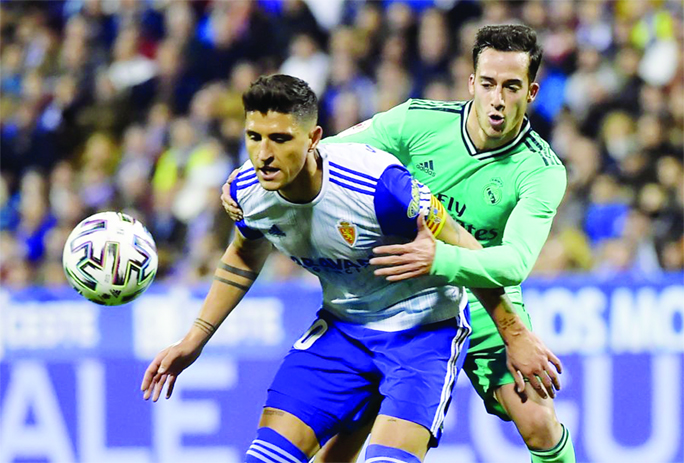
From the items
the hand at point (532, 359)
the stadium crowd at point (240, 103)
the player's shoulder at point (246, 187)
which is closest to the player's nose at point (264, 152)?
the player's shoulder at point (246, 187)

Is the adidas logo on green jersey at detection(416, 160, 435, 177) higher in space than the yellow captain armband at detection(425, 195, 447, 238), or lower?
higher

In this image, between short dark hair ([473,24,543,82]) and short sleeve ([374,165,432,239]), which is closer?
short sleeve ([374,165,432,239])

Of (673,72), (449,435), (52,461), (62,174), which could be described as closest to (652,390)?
(449,435)

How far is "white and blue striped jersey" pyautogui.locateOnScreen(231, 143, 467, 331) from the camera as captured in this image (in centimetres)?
438

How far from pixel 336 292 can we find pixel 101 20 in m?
8.12

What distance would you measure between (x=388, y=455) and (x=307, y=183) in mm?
1069

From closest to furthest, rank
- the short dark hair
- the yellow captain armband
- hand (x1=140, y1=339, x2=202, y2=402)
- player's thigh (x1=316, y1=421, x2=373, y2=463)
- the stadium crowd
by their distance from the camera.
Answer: the yellow captain armband < hand (x1=140, y1=339, x2=202, y2=402) < the short dark hair < player's thigh (x1=316, y1=421, x2=373, y2=463) < the stadium crowd

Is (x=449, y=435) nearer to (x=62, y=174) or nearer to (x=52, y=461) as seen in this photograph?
(x=52, y=461)

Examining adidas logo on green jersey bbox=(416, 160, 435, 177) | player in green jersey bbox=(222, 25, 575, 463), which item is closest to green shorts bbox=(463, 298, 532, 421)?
player in green jersey bbox=(222, 25, 575, 463)

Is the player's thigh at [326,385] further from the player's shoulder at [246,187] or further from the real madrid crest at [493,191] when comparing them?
the real madrid crest at [493,191]

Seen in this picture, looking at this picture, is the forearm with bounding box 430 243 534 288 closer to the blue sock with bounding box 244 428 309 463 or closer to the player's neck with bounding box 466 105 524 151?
the player's neck with bounding box 466 105 524 151

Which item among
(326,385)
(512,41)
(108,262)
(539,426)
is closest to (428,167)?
(512,41)

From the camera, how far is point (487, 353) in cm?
519

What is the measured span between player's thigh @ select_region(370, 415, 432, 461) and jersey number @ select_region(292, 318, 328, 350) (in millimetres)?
524
